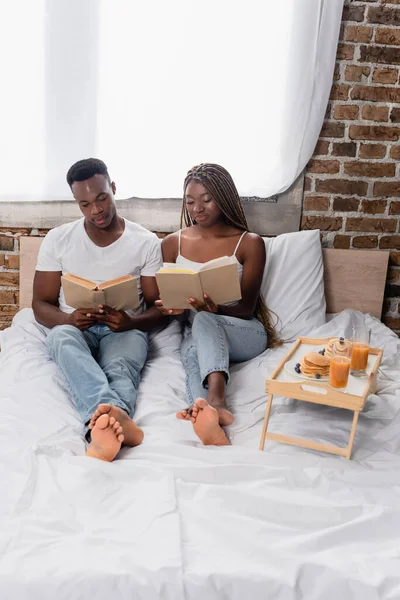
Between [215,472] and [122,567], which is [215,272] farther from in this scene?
[122,567]

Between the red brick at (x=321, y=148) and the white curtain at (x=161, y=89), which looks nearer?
the white curtain at (x=161, y=89)

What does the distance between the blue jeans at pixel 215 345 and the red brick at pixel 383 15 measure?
1.38 meters

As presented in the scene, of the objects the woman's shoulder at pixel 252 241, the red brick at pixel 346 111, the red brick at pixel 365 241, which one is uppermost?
the red brick at pixel 346 111

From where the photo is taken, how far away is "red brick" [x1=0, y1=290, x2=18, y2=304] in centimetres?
263

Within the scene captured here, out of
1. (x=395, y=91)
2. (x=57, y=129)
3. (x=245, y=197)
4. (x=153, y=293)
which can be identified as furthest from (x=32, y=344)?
(x=395, y=91)

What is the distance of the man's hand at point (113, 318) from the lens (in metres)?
1.94

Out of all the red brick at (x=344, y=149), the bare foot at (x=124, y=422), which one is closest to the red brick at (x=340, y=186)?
the red brick at (x=344, y=149)

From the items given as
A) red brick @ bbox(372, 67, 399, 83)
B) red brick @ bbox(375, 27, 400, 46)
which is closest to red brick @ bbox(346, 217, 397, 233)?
red brick @ bbox(372, 67, 399, 83)

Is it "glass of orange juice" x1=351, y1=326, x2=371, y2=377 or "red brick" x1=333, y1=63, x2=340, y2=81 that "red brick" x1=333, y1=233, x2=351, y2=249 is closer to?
"red brick" x1=333, y1=63, x2=340, y2=81

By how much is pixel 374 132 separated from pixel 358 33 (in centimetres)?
42

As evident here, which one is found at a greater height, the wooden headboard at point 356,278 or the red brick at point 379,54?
the red brick at point 379,54

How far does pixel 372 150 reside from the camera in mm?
2512

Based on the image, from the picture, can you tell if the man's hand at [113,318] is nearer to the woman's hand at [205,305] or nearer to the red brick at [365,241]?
the woman's hand at [205,305]

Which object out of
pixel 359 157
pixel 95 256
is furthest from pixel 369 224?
pixel 95 256
